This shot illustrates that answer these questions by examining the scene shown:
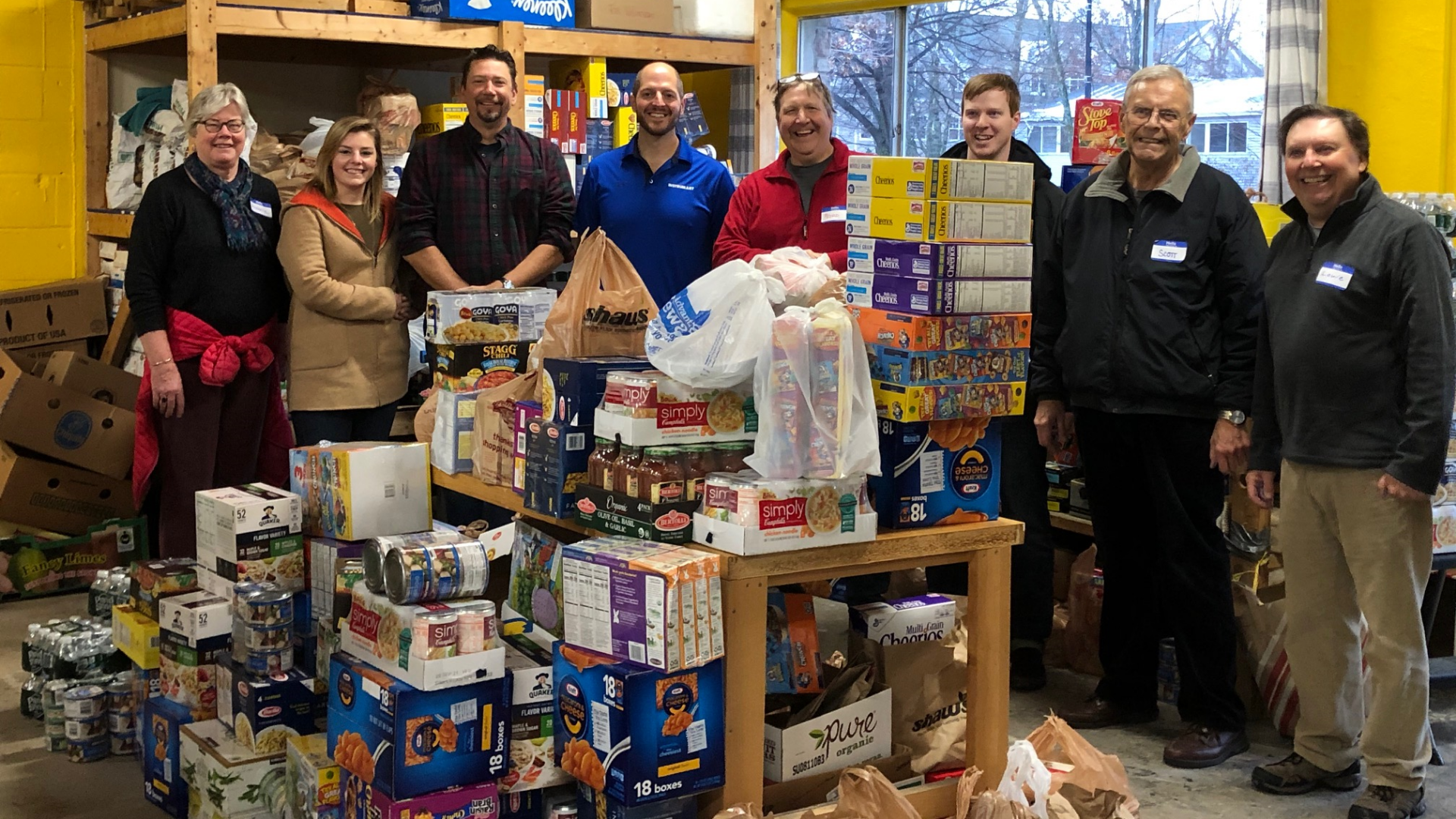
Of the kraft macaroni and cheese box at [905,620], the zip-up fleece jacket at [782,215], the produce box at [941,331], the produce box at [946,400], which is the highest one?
the zip-up fleece jacket at [782,215]

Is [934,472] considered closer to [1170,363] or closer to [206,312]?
[1170,363]

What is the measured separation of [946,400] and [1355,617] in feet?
4.51

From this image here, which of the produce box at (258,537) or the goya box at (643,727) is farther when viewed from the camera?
the produce box at (258,537)

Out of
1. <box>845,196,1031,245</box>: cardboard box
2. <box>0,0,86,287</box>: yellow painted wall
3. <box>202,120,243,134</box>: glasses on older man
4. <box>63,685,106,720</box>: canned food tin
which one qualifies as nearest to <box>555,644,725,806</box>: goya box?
<box>845,196,1031,245</box>: cardboard box

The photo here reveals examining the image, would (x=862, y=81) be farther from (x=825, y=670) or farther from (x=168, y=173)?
(x=825, y=670)

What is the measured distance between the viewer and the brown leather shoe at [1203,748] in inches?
148

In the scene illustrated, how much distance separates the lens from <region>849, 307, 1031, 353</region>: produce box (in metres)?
2.79

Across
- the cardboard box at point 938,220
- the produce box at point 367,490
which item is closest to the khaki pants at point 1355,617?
the cardboard box at point 938,220

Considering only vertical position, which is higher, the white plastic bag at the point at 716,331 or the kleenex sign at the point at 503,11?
the kleenex sign at the point at 503,11

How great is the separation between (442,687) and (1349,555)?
2098 millimetres

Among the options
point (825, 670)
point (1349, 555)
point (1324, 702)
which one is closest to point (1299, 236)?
point (1349, 555)

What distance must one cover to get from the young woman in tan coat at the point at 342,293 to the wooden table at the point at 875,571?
1185mm

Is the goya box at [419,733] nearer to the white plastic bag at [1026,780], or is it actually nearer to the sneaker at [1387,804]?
the white plastic bag at [1026,780]

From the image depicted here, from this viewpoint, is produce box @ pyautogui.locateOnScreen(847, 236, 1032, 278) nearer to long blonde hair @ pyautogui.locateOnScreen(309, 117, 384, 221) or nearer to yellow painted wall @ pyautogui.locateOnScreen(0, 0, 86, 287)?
long blonde hair @ pyautogui.locateOnScreen(309, 117, 384, 221)
